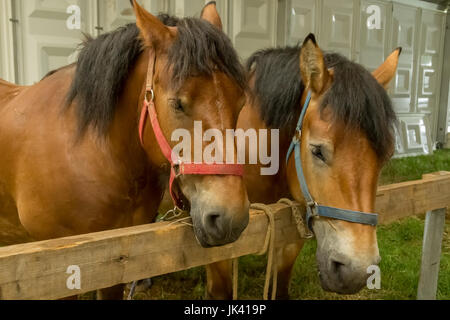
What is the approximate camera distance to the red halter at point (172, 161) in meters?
1.09

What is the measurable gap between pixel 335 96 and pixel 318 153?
0.69 feet

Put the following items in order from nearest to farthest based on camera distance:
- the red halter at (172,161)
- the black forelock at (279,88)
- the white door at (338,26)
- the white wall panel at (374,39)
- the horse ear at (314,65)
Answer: the red halter at (172,161) < the horse ear at (314,65) < the black forelock at (279,88) < the white door at (338,26) < the white wall panel at (374,39)

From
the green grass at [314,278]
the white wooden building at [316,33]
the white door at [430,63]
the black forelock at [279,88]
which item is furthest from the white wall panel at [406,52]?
the black forelock at [279,88]

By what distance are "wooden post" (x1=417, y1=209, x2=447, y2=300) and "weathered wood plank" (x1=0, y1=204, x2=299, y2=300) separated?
1.22 m

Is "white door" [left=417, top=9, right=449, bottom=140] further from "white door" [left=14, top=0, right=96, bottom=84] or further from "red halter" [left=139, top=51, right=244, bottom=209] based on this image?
"red halter" [left=139, top=51, right=244, bottom=209]

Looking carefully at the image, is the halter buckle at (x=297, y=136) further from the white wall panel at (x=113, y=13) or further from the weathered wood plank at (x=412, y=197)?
the white wall panel at (x=113, y=13)

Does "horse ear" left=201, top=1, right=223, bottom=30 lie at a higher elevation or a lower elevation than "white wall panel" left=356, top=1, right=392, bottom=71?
lower

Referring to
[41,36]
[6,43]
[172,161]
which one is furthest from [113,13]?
[172,161]

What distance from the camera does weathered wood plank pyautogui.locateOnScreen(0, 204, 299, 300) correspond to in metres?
0.81

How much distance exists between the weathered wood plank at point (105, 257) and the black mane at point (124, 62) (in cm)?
46


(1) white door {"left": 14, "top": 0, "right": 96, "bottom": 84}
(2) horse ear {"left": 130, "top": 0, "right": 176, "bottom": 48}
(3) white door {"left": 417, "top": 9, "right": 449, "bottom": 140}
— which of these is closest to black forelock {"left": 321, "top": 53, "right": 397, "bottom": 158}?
(2) horse ear {"left": 130, "top": 0, "right": 176, "bottom": 48}

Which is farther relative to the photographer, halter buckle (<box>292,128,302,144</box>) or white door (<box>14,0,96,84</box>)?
white door (<box>14,0,96,84</box>)

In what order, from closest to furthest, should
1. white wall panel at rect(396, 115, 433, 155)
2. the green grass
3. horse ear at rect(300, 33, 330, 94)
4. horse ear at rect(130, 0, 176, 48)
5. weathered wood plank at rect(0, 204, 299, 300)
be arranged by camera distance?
1. weathered wood plank at rect(0, 204, 299, 300)
2. horse ear at rect(130, 0, 176, 48)
3. horse ear at rect(300, 33, 330, 94)
4. the green grass
5. white wall panel at rect(396, 115, 433, 155)
